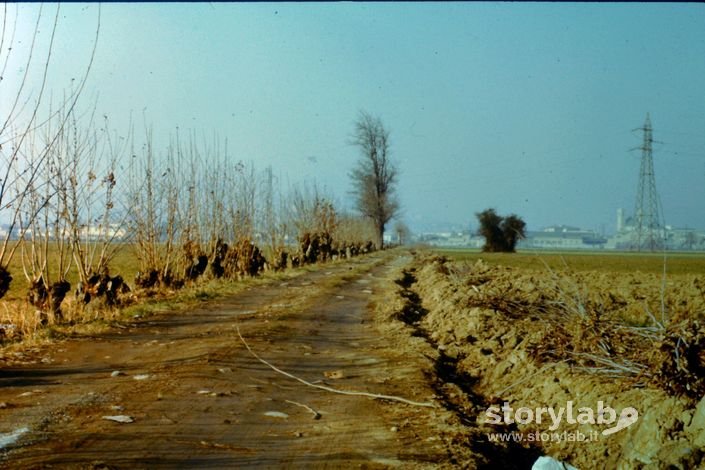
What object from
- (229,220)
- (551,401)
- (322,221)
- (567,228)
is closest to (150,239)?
(229,220)

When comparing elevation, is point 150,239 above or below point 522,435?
above

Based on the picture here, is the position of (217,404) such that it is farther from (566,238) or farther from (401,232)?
(401,232)

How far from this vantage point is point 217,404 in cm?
580

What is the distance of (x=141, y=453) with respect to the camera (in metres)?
4.36

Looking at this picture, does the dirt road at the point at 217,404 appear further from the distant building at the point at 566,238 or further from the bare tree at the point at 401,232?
the bare tree at the point at 401,232

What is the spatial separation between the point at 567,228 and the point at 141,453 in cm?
1277

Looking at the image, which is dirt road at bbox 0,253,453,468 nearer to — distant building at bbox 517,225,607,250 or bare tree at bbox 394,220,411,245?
distant building at bbox 517,225,607,250

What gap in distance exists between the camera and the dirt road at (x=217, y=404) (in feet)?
14.6

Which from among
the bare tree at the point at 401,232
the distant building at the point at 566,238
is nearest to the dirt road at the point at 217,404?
the distant building at the point at 566,238

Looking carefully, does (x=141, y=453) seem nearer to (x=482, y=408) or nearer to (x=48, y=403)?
(x=48, y=403)

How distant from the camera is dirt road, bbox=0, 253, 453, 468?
4.46 m

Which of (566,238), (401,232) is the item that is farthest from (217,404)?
(401,232)

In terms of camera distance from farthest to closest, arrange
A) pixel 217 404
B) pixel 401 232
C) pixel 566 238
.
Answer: pixel 401 232, pixel 566 238, pixel 217 404

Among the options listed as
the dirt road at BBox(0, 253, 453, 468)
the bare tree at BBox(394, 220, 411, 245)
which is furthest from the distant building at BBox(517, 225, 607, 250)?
the bare tree at BBox(394, 220, 411, 245)
